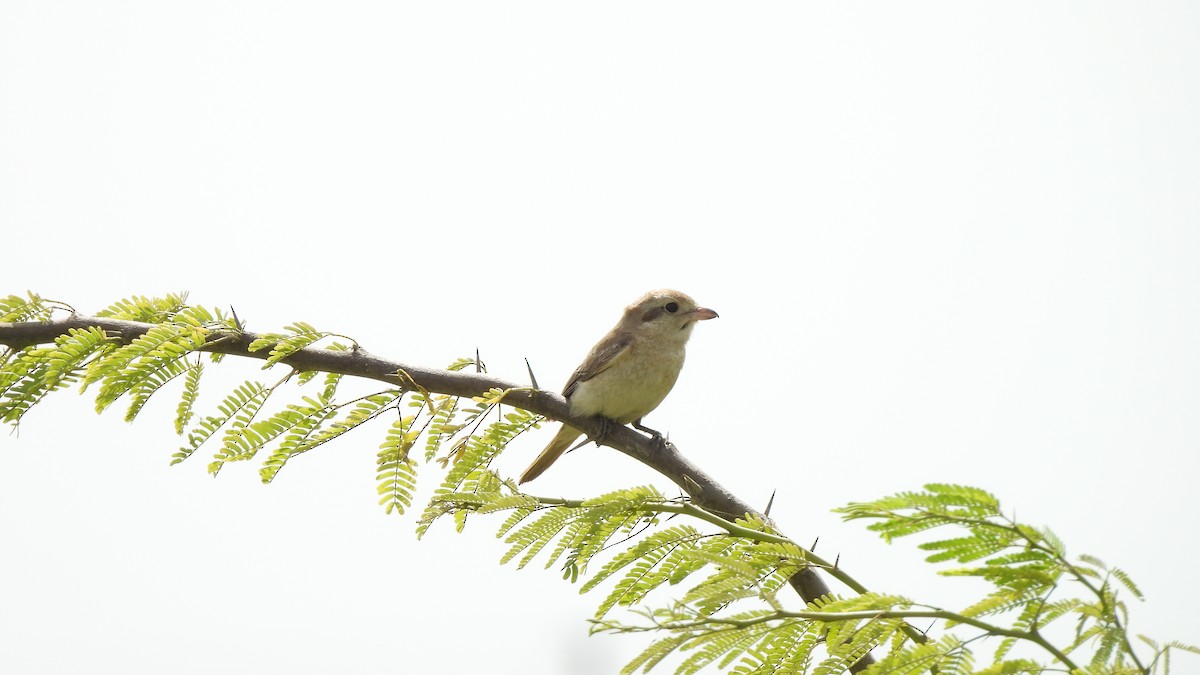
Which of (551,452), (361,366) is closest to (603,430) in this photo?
(551,452)

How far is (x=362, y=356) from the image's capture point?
388cm

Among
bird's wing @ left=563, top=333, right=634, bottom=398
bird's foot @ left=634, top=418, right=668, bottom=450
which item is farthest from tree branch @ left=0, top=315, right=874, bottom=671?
bird's wing @ left=563, top=333, right=634, bottom=398

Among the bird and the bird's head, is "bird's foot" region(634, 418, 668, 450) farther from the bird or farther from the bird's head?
the bird's head

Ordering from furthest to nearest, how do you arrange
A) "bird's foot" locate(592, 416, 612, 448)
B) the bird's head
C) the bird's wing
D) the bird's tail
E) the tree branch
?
the bird's head → the bird's wing → the bird's tail → "bird's foot" locate(592, 416, 612, 448) → the tree branch

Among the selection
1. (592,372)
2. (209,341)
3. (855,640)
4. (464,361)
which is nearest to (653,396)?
(592,372)

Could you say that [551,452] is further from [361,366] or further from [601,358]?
[361,366]

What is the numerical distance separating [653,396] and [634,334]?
0.48 meters

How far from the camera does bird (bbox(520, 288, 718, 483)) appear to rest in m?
5.59

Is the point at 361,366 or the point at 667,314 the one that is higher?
the point at 667,314

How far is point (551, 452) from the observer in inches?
224

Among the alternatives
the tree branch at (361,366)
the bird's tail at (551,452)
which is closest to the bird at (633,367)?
the bird's tail at (551,452)

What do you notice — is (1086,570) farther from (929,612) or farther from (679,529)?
(679,529)

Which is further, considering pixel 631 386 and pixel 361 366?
pixel 631 386

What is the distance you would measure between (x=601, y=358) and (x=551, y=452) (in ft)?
2.01
